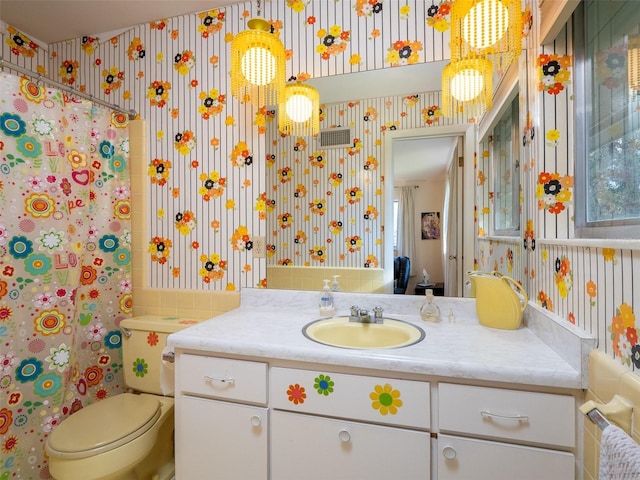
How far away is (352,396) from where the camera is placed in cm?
98

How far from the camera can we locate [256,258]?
5.47 feet

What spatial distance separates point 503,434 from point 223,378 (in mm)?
868

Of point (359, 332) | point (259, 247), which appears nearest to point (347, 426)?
point (359, 332)

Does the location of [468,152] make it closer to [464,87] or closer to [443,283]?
[464,87]

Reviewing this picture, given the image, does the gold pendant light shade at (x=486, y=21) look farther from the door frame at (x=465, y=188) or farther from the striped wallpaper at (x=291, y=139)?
the door frame at (x=465, y=188)

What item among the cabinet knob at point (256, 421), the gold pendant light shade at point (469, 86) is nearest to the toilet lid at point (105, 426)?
the cabinet knob at point (256, 421)

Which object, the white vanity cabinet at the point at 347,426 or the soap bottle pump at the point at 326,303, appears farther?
the soap bottle pump at the point at 326,303

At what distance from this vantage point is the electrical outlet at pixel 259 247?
165 centimetres

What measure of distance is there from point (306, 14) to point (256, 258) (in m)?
1.24

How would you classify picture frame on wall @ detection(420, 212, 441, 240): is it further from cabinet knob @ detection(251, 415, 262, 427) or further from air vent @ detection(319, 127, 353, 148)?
cabinet knob @ detection(251, 415, 262, 427)

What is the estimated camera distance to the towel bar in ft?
2.10

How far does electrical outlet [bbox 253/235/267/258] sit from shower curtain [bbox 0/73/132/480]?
77cm

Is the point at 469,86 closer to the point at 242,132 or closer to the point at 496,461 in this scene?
the point at 242,132

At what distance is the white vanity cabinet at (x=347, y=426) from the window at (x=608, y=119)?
68 cm
